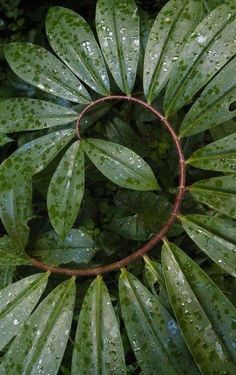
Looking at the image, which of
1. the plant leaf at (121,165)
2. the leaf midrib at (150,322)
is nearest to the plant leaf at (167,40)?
the plant leaf at (121,165)

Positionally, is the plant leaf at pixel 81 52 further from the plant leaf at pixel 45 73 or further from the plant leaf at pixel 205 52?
the plant leaf at pixel 205 52

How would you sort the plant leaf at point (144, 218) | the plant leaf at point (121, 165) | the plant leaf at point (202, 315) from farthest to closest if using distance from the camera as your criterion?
the plant leaf at point (144, 218), the plant leaf at point (121, 165), the plant leaf at point (202, 315)

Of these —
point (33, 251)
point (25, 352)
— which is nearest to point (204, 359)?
point (25, 352)

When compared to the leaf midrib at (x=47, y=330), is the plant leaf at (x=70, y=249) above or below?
above

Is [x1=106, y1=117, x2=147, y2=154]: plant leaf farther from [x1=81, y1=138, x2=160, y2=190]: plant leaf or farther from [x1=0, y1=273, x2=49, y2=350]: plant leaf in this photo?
[x1=0, y1=273, x2=49, y2=350]: plant leaf

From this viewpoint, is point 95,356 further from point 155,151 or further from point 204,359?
point 155,151

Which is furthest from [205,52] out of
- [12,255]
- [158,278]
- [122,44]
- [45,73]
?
[12,255]

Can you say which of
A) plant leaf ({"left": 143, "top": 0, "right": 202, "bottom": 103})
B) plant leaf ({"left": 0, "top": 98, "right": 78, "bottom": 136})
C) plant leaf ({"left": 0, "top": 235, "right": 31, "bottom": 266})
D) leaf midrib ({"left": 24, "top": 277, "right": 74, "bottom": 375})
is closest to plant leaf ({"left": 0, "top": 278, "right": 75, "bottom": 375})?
leaf midrib ({"left": 24, "top": 277, "right": 74, "bottom": 375})

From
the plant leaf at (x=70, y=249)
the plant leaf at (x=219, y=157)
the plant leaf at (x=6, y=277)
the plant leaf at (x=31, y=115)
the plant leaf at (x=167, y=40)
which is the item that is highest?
the plant leaf at (x=167, y=40)
